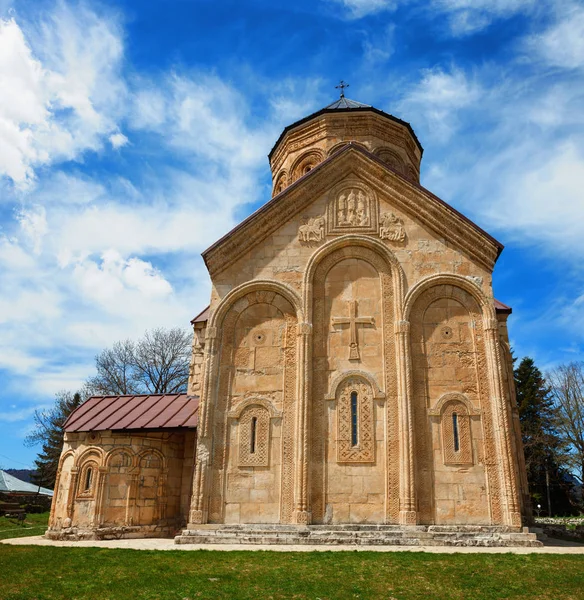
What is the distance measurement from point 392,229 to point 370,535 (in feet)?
21.8

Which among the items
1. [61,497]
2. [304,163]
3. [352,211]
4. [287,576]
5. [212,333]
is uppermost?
[304,163]

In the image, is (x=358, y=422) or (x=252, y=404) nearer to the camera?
(x=358, y=422)

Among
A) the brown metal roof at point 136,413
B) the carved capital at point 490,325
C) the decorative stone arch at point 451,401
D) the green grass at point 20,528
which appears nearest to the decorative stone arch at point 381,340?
the decorative stone arch at point 451,401

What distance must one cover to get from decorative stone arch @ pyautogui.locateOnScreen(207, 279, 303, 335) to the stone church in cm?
3

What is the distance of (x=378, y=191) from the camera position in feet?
40.9

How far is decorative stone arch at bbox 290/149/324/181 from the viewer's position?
16766 millimetres

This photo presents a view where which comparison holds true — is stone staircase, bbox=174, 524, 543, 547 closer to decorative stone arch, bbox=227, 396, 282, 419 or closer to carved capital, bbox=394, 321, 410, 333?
decorative stone arch, bbox=227, 396, 282, 419

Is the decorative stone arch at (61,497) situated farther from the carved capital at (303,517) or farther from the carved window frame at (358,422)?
the carved window frame at (358,422)

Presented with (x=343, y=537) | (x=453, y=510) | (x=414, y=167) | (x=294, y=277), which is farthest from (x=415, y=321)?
(x=414, y=167)

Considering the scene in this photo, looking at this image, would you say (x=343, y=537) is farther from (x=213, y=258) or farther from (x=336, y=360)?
(x=213, y=258)

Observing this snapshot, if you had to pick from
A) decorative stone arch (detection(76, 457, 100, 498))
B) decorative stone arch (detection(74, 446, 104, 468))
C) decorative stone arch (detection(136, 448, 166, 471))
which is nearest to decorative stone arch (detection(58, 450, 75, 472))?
Answer: decorative stone arch (detection(74, 446, 104, 468))

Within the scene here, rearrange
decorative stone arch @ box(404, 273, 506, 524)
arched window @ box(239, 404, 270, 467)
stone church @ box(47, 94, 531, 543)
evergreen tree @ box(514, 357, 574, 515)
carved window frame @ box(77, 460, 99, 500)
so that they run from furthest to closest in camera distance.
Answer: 1. evergreen tree @ box(514, 357, 574, 515)
2. carved window frame @ box(77, 460, 99, 500)
3. arched window @ box(239, 404, 270, 467)
4. stone church @ box(47, 94, 531, 543)
5. decorative stone arch @ box(404, 273, 506, 524)

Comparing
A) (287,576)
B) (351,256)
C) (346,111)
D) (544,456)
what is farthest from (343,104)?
(544,456)

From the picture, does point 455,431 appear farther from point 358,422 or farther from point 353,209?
point 353,209
